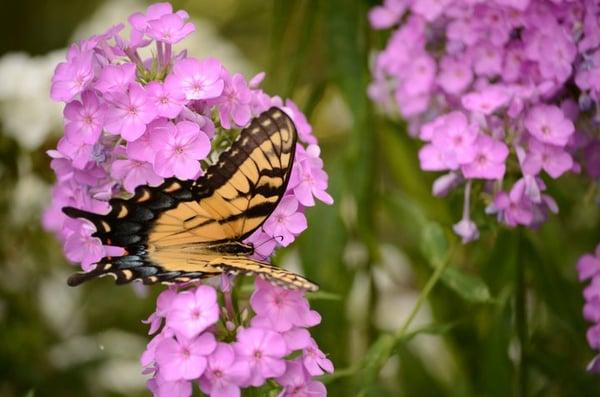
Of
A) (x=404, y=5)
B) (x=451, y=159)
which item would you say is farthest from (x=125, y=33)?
(x=451, y=159)

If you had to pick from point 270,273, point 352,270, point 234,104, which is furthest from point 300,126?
point 352,270

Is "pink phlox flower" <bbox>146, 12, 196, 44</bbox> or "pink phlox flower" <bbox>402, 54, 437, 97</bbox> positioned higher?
"pink phlox flower" <bbox>146, 12, 196, 44</bbox>

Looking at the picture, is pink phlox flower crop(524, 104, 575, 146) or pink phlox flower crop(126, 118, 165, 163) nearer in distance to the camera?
pink phlox flower crop(126, 118, 165, 163)

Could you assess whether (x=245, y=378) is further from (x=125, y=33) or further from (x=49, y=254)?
(x=125, y=33)

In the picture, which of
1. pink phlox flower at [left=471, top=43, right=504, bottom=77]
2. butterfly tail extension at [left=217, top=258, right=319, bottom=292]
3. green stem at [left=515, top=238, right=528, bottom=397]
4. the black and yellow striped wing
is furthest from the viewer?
green stem at [left=515, top=238, right=528, bottom=397]

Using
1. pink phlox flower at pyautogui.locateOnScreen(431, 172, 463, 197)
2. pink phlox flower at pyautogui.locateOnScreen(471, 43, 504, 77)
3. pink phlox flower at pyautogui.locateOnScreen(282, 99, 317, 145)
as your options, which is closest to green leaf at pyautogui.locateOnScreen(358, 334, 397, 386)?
pink phlox flower at pyautogui.locateOnScreen(431, 172, 463, 197)

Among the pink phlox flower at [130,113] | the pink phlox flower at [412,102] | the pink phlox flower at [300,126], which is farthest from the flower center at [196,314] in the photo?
the pink phlox flower at [412,102]

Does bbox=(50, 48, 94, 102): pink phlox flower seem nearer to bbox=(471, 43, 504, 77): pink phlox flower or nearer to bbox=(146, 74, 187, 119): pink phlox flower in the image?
bbox=(146, 74, 187, 119): pink phlox flower
